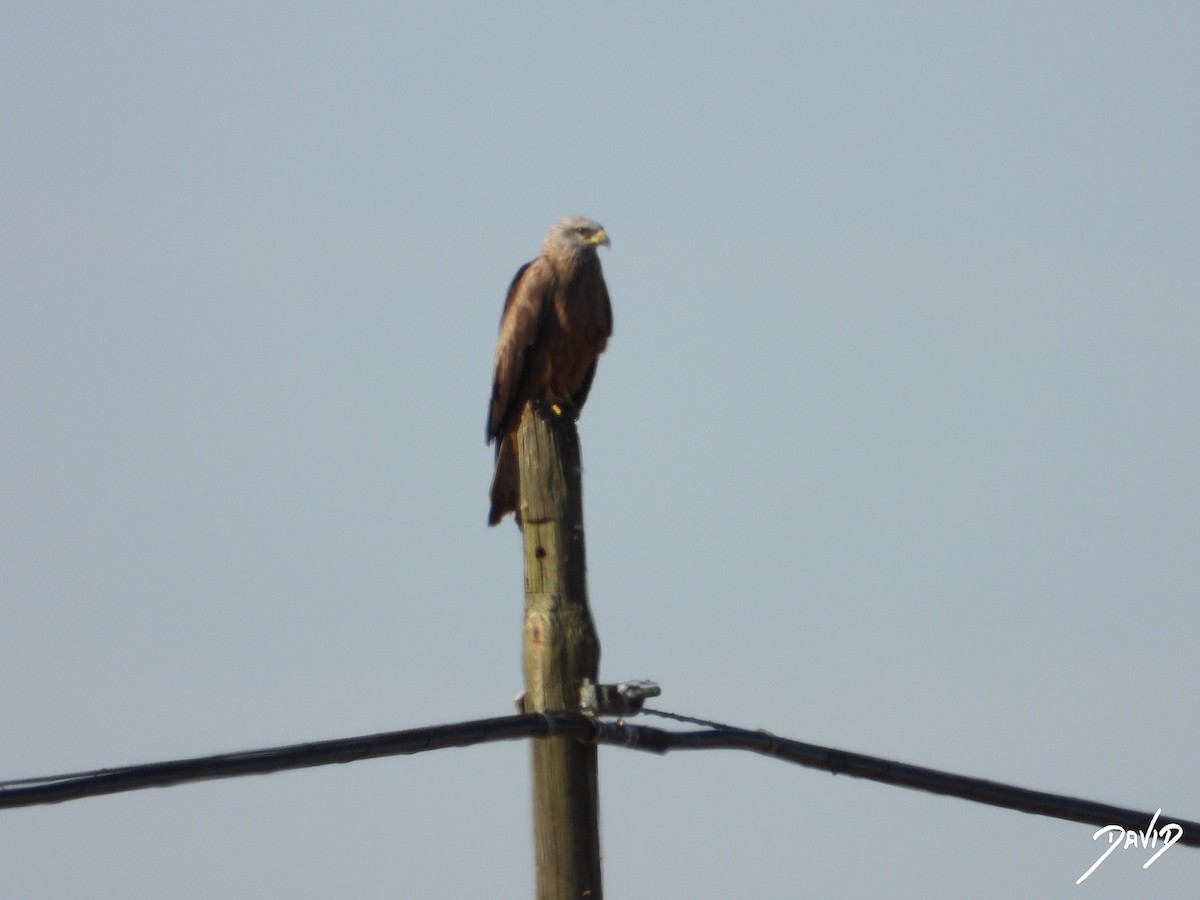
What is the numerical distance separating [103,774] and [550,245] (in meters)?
7.77

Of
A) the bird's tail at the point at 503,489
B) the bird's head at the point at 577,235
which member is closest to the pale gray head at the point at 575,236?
the bird's head at the point at 577,235

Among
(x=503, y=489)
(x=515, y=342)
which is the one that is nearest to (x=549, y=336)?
(x=515, y=342)

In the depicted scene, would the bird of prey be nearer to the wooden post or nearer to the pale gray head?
the pale gray head

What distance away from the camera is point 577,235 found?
12.1m

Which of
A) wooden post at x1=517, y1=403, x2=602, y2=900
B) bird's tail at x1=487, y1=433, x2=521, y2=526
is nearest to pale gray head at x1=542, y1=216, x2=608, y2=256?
bird's tail at x1=487, y1=433, x2=521, y2=526

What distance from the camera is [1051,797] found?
22.3 ft

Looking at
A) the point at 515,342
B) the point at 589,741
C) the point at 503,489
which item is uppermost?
the point at 515,342

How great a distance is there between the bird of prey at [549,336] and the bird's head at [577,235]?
83 millimetres

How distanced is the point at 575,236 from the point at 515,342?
0.93 meters

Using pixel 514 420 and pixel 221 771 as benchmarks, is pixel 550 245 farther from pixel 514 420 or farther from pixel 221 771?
pixel 221 771

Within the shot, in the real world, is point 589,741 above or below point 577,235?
below

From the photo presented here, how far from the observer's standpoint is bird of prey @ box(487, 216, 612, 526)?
11.6 m

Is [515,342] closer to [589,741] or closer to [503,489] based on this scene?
[503,489]

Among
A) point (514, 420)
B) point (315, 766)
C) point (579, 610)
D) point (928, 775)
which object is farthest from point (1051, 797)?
point (514, 420)
